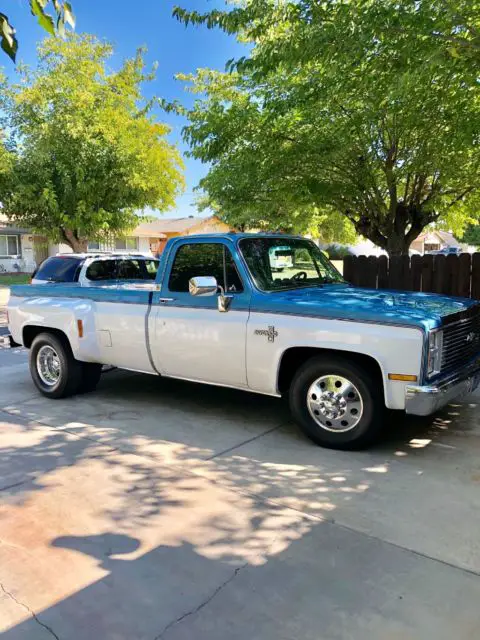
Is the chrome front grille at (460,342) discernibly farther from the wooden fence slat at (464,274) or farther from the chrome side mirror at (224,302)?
the wooden fence slat at (464,274)

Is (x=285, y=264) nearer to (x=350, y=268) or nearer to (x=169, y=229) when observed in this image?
(x=350, y=268)

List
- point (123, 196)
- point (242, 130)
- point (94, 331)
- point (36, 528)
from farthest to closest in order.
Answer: point (123, 196) < point (242, 130) < point (94, 331) < point (36, 528)

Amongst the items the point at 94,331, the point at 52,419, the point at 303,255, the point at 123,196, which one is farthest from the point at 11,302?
the point at 123,196

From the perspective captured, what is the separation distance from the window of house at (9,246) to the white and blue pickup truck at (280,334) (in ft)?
103

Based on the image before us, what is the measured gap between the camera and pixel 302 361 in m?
5.15

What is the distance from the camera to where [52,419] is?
594 centimetres

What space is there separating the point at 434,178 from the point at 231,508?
8.82 m

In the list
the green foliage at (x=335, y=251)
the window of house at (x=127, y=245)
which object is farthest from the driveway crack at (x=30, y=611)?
the green foliage at (x=335, y=251)

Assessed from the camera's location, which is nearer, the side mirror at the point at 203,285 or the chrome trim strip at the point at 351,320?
the chrome trim strip at the point at 351,320

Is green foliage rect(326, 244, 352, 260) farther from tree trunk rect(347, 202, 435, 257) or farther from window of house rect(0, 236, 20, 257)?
tree trunk rect(347, 202, 435, 257)

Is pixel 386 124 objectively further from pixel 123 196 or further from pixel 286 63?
pixel 123 196

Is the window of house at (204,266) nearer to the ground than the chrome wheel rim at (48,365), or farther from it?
farther from it

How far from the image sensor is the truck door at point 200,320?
5.28 m

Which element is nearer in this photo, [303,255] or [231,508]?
[231,508]
